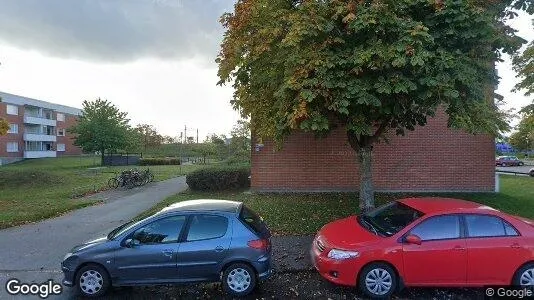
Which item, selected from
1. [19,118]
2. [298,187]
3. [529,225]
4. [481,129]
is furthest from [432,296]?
[19,118]

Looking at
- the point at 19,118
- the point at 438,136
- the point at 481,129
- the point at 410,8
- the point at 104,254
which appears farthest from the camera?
the point at 19,118

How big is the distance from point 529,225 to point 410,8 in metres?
4.51

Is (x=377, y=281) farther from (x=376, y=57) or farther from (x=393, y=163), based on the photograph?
(x=393, y=163)

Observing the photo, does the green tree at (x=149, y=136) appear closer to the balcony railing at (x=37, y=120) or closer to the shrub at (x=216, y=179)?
the balcony railing at (x=37, y=120)

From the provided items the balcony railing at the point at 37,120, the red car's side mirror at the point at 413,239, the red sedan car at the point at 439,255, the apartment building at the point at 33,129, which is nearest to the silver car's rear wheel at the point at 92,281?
the red sedan car at the point at 439,255

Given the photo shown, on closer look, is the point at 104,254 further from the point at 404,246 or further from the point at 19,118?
the point at 19,118

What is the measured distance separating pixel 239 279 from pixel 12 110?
59.9 m

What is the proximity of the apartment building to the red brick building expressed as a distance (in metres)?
45.5

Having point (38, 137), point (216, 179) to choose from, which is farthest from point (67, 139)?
point (216, 179)

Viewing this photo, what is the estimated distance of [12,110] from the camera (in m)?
53.4

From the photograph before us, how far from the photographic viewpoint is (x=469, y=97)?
7.87 m

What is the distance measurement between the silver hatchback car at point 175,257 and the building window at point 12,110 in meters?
57.4

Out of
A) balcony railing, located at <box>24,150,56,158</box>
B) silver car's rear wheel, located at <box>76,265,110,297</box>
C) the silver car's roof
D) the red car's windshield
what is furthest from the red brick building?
balcony railing, located at <box>24,150,56,158</box>

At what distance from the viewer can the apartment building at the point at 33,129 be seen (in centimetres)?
5200
